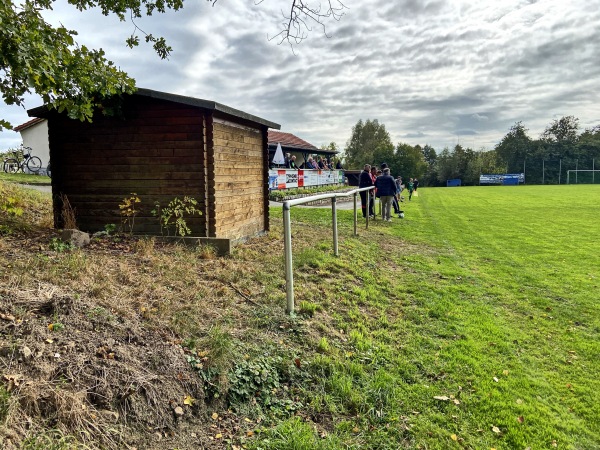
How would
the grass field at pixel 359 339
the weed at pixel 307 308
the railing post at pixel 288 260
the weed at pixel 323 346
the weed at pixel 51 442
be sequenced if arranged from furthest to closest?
1. the weed at pixel 307 308
2. the railing post at pixel 288 260
3. the weed at pixel 323 346
4. the grass field at pixel 359 339
5. the weed at pixel 51 442

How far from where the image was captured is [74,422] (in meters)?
2.39

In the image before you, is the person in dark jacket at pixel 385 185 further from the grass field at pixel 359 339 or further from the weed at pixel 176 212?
the weed at pixel 176 212

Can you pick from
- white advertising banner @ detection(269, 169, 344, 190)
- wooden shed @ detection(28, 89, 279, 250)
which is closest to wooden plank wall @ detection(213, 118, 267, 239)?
wooden shed @ detection(28, 89, 279, 250)

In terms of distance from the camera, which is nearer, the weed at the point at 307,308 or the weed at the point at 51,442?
the weed at the point at 51,442

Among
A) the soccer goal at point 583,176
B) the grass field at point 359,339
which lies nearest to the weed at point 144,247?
the grass field at point 359,339

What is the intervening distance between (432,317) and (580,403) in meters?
1.99

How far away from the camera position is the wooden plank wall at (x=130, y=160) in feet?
23.6

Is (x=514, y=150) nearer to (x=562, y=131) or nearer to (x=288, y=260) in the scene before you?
(x=562, y=131)

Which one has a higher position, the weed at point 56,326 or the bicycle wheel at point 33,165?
the bicycle wheel at point 33,165

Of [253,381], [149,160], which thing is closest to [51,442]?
[253,381]

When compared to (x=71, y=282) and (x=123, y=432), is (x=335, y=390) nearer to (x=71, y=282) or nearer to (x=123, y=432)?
(x=123, y=432)

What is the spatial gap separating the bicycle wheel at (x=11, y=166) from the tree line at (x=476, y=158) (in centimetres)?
6326

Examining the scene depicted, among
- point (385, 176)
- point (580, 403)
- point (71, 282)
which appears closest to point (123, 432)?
point (71, 282)

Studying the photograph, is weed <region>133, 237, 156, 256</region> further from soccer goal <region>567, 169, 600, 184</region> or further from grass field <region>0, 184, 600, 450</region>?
soccer goal <region>567, 169, 600, 184</region>
